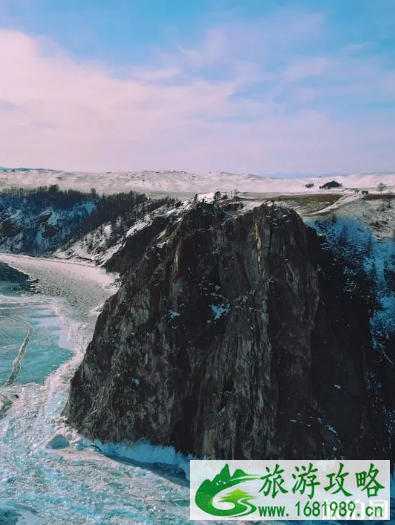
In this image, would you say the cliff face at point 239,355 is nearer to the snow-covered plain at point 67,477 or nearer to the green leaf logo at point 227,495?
the green leaf logo at point 227,495

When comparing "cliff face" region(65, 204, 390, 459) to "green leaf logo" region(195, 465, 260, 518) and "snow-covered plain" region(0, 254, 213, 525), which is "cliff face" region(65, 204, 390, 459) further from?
"snow-covered plain" region(0, 254, 213, 525)

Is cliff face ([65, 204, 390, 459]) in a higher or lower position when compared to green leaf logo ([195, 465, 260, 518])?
higher

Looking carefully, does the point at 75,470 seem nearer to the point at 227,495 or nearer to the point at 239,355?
the point at 227,495

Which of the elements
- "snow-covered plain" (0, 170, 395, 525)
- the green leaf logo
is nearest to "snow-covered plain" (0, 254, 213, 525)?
"snow-covered plain" (0, 170, 395, 525)

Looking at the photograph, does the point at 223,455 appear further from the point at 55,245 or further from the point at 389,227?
the point at 55,245

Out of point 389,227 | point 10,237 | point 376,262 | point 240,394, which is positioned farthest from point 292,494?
point 10,237

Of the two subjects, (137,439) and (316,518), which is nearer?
(316,518)

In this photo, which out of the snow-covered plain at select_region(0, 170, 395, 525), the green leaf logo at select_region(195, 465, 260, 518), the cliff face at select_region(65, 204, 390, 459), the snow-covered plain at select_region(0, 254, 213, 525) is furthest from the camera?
the cliff face at select_region(65, 204, 390, 459)

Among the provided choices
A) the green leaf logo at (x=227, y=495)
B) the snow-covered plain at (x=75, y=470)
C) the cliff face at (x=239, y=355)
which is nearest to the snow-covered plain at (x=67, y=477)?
the snow-covered plain at (x=75, y=470)
